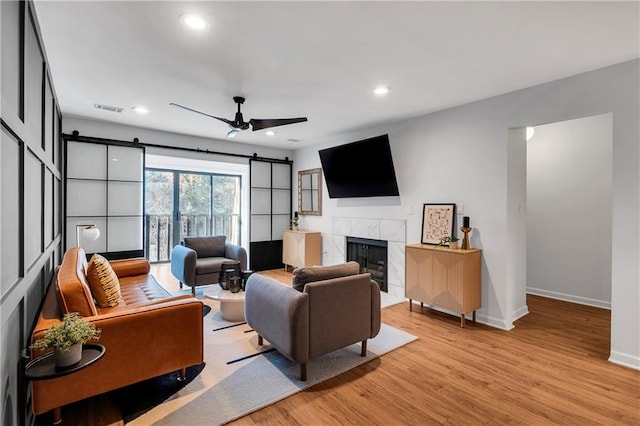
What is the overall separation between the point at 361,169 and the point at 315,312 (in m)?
3.06

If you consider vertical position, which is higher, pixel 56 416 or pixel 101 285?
pixel 101 285

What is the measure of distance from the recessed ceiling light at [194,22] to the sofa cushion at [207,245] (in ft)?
11.8

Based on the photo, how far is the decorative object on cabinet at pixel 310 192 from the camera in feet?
20.4

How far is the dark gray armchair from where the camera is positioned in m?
4.45

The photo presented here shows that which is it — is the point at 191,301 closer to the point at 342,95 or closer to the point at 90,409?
the point at 90,409

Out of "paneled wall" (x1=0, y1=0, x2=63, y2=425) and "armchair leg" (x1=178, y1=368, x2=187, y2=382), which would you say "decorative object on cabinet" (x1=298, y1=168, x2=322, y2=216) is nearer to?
"armchair leg" (x1=178, y1=368, x2=187, y2=382)

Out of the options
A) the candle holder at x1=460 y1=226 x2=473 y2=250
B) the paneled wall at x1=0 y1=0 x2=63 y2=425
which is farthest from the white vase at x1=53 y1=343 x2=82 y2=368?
the candle holder at x1=460 y1=226 x2=473 y2=250

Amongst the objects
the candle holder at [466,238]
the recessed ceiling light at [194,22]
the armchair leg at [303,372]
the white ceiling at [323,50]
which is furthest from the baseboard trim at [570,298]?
the recessed ceiling light at [194,22]

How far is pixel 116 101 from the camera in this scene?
376cm

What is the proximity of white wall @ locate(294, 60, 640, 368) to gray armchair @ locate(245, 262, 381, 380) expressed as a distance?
5.65 feet

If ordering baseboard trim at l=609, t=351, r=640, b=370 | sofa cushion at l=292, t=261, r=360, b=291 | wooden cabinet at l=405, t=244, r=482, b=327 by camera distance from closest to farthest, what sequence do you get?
1. sofa cushion at l=292, t=261, r=360, b=291
2. baseboard trim at l=609, t=351, r=640, b=370
3. wooden cabinet at l=405, t=244, r=482, b=327

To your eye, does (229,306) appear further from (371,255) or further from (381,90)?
(381,90)

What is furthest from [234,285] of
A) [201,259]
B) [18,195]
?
[18,195]

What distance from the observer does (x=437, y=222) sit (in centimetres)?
407
